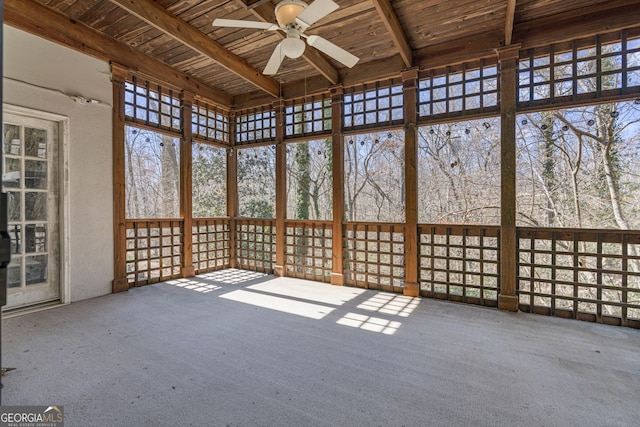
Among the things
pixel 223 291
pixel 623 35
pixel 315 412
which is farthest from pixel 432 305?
pixel 623 35

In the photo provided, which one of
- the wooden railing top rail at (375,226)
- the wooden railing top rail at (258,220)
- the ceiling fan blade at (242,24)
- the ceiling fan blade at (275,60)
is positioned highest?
the ceiling fan blade at (242,24)

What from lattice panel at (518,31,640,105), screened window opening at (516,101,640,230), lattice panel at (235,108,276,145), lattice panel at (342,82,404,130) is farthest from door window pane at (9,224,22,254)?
screened window opening at (516,101,640,230)

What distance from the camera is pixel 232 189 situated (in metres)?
5.98

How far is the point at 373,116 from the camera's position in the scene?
501 cm

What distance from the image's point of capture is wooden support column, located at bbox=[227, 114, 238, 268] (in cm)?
596

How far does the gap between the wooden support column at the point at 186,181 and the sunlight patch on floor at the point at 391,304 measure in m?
3.00

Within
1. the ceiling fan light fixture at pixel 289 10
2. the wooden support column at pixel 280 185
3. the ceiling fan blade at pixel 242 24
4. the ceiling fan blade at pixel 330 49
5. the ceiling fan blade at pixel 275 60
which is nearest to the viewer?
the ceiling fan light fixture at pixel 289 10

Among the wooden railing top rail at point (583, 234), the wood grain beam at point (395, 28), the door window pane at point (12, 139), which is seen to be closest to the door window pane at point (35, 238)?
the door window pane at point (12, 139)

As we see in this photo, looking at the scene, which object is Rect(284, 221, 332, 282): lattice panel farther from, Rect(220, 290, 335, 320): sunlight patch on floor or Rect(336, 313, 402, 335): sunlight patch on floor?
Rect(336, 313, 402, 335): sunlight patch on floor

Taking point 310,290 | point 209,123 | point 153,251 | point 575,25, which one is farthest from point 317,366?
point 209,123

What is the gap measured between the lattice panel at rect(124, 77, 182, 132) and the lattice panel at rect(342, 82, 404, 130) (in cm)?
268

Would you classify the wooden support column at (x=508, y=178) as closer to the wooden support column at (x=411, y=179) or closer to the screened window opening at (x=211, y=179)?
the wooden support column at (x=411, y=179)

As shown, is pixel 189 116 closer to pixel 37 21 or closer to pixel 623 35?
pixel 37 21

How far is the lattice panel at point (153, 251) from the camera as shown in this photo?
15.1ft
